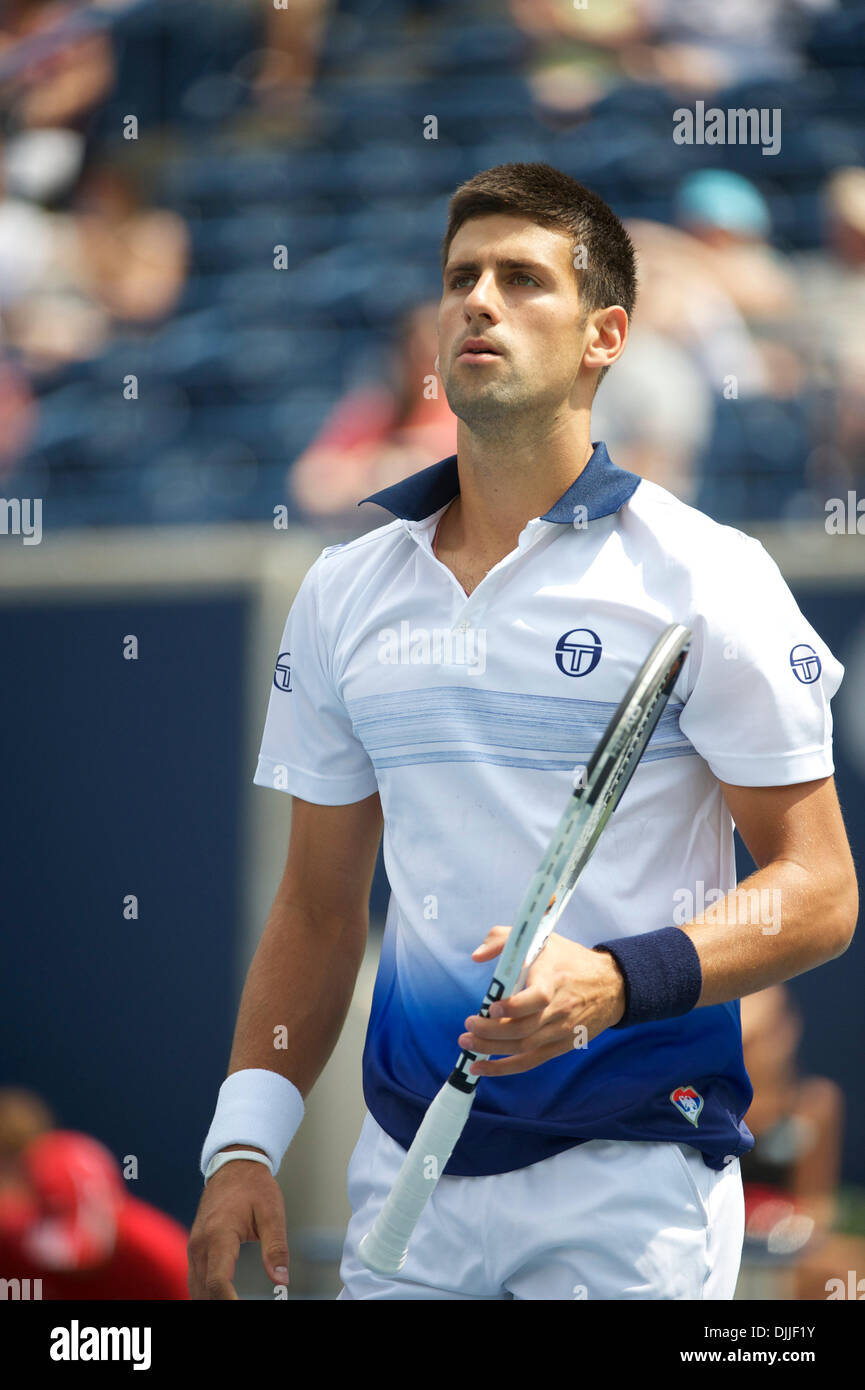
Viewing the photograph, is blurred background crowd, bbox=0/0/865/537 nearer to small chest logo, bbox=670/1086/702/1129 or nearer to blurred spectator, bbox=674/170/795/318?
blurred spectator, bbox=674/170/795/318

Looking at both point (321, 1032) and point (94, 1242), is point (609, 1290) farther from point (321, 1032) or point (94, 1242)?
point (94, 1242)

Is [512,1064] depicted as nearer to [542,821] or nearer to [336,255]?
[542,821]

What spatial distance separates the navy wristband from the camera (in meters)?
1.46

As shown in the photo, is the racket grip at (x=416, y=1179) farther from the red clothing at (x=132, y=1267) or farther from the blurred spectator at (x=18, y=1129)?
the blurred spectator at (x=18, y=1129)

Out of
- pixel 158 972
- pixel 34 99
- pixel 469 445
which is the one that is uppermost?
pixel 34 99

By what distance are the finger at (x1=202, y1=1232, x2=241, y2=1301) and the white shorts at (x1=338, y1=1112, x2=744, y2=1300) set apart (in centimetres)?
19

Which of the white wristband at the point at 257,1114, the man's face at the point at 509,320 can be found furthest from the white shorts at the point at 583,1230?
the man's face at the point at 509,320

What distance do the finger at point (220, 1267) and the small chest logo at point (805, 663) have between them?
0.87 meters

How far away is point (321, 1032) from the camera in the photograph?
6.18 feet

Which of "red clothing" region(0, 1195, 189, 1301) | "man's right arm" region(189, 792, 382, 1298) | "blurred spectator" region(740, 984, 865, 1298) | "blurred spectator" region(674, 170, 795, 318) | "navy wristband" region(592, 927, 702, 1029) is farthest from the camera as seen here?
"blurred spectator" region(674, 170, 795, 318)

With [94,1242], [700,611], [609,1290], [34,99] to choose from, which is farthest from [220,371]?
[609,1290]

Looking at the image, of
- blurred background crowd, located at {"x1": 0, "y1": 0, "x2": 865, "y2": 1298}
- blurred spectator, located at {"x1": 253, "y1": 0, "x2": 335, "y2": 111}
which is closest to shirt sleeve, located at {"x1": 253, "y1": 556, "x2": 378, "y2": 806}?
blurred background crowd, located at {"x1": 0, "y1": 0, "x2": 865, "y2": 1298}

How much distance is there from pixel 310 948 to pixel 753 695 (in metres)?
0.67

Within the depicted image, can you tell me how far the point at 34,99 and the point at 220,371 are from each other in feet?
3.67
